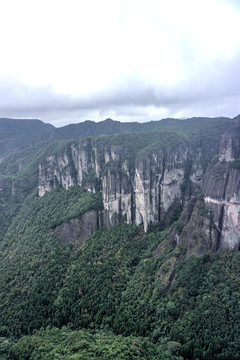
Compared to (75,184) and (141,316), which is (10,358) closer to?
(141,316)

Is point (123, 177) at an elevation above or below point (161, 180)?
above

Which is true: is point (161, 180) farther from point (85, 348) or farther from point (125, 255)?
→ point (85, 348)

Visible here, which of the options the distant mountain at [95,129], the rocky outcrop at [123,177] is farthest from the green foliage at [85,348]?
the distant mountain at [95,129]

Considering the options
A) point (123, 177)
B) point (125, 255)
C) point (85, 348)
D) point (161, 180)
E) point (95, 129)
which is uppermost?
point (95, 129)

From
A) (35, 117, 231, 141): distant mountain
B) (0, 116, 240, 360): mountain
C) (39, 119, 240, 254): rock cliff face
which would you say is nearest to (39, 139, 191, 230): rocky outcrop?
(39, 119, 240, 254): rock cliff face

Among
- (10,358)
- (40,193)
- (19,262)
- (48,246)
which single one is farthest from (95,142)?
(10,358)

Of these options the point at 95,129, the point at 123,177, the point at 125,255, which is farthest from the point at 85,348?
the point at 95,129
